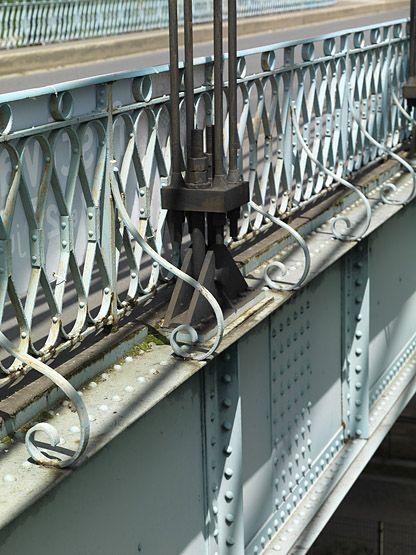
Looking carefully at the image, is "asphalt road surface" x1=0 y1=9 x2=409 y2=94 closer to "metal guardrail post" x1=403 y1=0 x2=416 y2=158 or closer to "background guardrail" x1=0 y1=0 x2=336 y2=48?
"background guardrail" x1=0 y1=0 x2=336 y2=48

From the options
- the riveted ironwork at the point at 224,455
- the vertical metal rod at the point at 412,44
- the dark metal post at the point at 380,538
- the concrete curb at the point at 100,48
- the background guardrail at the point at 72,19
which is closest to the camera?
the riveted ironwork at the point at 224,455

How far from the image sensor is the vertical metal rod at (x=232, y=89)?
4.47 meters

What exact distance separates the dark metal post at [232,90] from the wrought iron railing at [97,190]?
28 centimetres

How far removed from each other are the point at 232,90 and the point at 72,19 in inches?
698

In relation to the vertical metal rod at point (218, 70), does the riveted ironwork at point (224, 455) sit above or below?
below

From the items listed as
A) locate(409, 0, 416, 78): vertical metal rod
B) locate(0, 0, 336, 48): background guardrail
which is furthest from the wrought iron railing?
locate(0, 0, 336, 48): background guardrail

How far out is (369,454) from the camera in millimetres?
6434

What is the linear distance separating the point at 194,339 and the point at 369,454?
2.51 meters

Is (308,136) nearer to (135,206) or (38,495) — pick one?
(135,206)

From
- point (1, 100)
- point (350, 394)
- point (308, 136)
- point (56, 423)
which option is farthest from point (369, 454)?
point (1, 100)

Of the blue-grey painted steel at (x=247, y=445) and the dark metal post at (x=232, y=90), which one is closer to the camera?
the blue-grey painted steel at (x=247, y=445)

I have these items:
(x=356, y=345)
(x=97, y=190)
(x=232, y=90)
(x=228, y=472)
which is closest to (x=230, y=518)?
(x=228, y=472)

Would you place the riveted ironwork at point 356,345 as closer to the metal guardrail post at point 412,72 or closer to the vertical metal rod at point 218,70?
the metal guardrail post at point 412,72

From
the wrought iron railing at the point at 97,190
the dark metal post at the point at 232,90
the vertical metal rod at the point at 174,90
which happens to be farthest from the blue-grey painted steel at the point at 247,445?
the vertical metal rod at the point at 174,90
